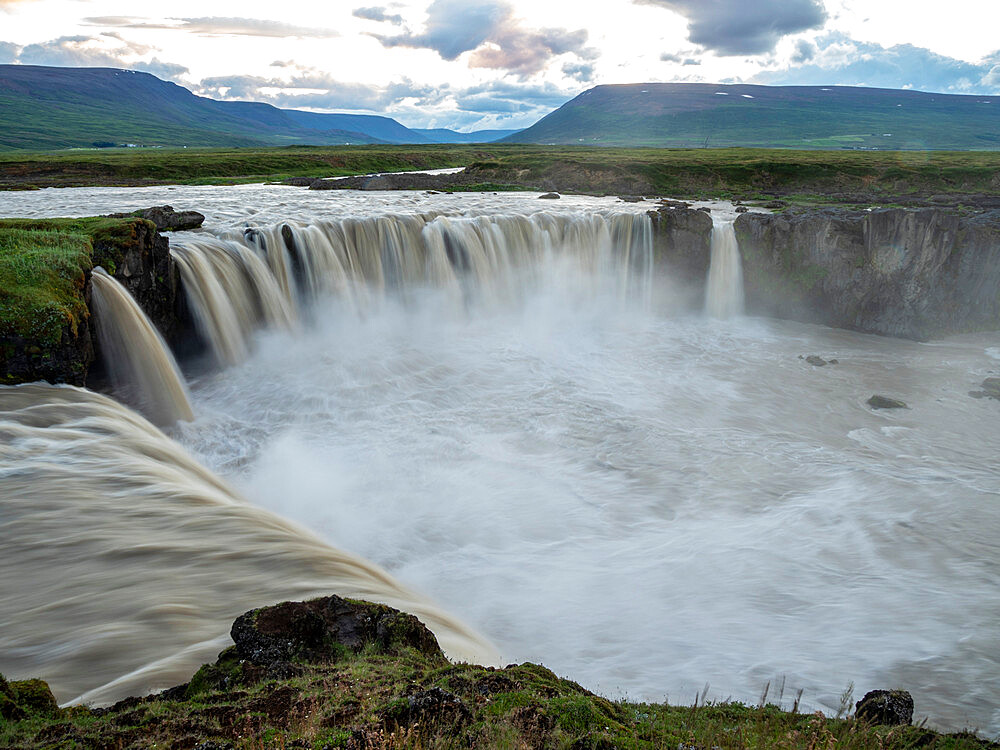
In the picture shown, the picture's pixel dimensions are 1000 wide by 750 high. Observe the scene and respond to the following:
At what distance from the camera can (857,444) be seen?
56.6 ft

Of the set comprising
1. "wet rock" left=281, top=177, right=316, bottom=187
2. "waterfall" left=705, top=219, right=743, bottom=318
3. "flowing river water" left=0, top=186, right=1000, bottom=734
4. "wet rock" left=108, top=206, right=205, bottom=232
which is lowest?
"flowing river water" left=0, top=186, right=1000, bottom=734

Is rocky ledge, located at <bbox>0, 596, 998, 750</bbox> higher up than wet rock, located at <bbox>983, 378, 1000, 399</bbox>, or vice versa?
rocky ledge, located at <bbox>0, 596, 998, 750</bbox>

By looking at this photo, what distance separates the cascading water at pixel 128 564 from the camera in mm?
6312

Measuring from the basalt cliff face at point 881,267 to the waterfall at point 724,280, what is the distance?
2.26 feet

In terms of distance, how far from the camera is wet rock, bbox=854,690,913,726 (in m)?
5.83

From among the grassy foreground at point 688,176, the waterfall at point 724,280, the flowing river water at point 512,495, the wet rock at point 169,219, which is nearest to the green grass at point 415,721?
the flowing river water at point 512,495

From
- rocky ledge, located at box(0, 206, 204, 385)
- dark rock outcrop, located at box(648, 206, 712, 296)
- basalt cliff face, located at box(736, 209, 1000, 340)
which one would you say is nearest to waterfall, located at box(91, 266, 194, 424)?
rocky ledge, located at box(0, 206, 204, 385)

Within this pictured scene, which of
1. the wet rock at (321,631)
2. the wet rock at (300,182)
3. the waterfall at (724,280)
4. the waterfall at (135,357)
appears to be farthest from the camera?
the wet rock at (300,182)

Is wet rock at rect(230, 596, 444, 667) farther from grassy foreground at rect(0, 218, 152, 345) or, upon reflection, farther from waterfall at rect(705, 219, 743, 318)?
waterfall at rect(705, 219, 743, 318)

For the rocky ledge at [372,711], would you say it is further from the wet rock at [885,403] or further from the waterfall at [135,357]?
the wet rock at [885,403]

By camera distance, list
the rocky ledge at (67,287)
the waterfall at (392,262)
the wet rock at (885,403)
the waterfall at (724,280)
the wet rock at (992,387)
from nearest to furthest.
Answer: the rocky ledge at (67,287)
the wet rock at (885,403)
the wet rock at (992,387)
the waterfall at (392,262)
the waterfall at (724,280)

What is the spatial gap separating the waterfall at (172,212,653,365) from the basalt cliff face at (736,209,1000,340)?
6.28 meters

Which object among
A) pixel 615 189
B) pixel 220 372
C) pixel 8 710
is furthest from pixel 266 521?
pixel 615 189

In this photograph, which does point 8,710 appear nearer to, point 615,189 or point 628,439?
point 628,439
